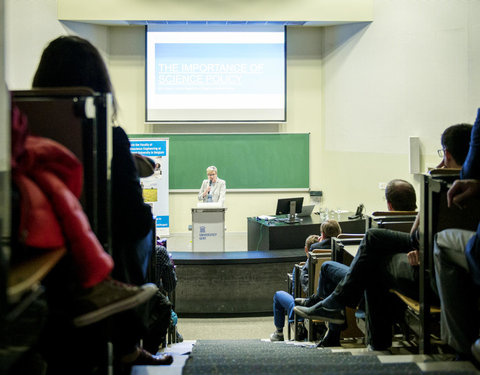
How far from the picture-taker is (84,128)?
1655 millimetres

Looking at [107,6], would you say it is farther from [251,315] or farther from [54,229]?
[54,229]

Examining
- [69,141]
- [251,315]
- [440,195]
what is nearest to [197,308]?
[251,315]

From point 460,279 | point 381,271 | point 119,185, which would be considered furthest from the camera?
point 381,271

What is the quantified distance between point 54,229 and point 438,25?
6950 millimetres

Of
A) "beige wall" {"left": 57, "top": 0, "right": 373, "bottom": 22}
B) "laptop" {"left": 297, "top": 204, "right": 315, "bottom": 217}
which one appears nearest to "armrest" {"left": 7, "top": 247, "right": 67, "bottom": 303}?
"laptop" {"left": 297, "top": 204, "right": 315, "bottom": 217}

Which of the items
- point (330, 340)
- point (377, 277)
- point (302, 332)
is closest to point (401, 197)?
point (377, 277)

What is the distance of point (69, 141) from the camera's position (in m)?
1.66

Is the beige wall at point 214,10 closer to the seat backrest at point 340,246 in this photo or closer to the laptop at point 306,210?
the laptop at point 306,210

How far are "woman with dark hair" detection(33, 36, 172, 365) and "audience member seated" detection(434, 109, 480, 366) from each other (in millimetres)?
1058

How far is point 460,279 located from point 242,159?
8.13 metres

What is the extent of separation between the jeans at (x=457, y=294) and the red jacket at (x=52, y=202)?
3.95 ft

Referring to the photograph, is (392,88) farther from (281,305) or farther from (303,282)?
(303,282)

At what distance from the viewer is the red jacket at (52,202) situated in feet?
4.28

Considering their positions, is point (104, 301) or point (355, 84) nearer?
point (104, 301)
